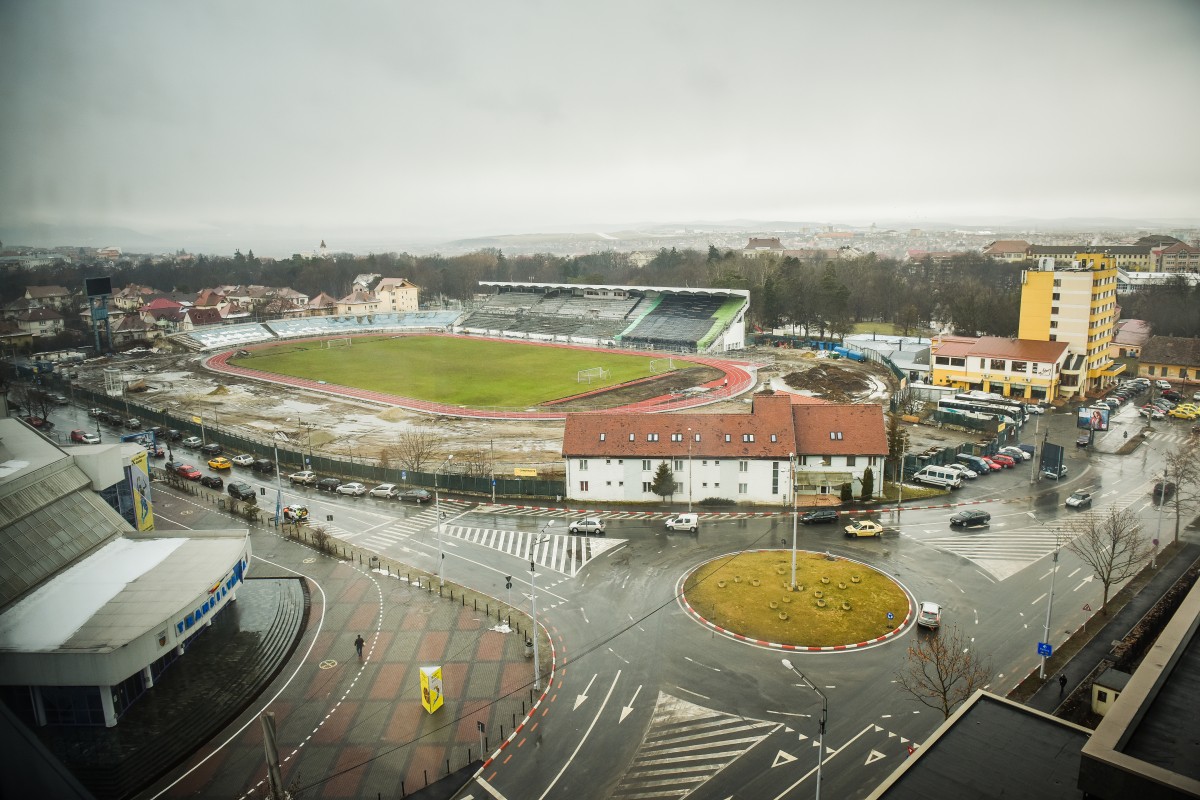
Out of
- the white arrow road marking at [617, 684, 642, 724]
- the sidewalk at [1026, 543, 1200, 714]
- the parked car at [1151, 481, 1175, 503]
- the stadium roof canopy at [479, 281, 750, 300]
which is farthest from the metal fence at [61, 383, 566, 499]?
the stadium roof canopy at [479, 281, 750, 300]

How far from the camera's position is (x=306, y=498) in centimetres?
4416

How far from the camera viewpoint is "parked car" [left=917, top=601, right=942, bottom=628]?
26141 millimetres

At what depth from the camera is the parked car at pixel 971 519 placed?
3641 cm

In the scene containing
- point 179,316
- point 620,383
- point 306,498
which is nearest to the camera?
point 306,498

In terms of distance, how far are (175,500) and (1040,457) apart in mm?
55412

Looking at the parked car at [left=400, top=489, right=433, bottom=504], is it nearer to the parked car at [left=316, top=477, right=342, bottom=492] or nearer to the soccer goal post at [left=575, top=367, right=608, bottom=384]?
the parked car at [left=316, top=477, right=342, bottom=492]

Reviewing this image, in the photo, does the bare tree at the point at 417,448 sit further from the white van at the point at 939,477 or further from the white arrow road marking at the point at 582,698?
the white van at the point at 939,477

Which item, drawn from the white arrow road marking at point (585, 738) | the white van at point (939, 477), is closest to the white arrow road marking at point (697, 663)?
the white arrow road marking at point (585, 738)

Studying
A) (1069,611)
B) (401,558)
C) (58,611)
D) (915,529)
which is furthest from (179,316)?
(1069,611)

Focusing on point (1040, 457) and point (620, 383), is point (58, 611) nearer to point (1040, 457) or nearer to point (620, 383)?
point (1040, 457)

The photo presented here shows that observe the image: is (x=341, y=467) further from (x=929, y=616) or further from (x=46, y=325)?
(x=46, y=325)

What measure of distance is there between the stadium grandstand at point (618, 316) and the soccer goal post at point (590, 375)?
16.6 m

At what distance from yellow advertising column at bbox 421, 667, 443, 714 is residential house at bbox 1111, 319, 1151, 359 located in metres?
82.4

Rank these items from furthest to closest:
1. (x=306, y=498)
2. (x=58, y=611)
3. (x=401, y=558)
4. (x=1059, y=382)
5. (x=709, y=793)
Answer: (x=1059, y=382)
(x=306, y=498)
(x=401, y=558)
(x=58, y=611)
(x=709, y=793)
